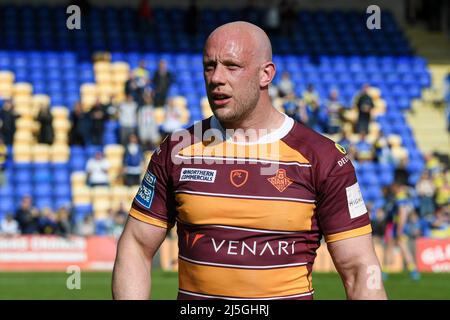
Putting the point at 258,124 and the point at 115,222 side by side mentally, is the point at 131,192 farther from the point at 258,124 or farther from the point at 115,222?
the point at 258,124

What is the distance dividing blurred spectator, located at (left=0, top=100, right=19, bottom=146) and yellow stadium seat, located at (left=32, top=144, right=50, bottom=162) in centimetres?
76

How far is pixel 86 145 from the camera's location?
26.0 m

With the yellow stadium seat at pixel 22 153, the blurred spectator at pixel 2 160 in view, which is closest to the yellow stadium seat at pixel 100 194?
the yellow stadium seat at pixel 22 153

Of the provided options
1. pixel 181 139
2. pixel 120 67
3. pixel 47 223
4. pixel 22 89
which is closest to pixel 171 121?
pixel 120 67

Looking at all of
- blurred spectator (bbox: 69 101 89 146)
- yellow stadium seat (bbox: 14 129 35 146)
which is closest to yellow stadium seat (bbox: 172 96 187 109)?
blurred spectator (bbox: 69 101 89 146)

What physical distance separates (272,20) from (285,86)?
4.74m

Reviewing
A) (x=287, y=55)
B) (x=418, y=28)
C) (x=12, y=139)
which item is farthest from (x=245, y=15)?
(x=12, y=139)

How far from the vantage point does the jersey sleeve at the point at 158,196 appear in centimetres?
457

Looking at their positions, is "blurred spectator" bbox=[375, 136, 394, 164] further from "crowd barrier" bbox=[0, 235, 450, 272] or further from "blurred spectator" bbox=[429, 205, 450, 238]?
"crowd barrier" bbox=[0, 235, 450, 272]

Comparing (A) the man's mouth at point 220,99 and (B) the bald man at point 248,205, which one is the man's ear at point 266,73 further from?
(A) the man's mouth at point 220,99

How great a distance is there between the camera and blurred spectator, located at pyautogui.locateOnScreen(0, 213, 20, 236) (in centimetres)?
2219

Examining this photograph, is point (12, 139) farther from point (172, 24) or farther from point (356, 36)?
point (356, 36)

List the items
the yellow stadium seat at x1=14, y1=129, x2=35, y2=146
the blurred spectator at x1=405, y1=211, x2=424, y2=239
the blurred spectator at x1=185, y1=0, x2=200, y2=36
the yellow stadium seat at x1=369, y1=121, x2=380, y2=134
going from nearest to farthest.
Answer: the blurred spectator at x1=405, y1=211, x2=424, y2=239 < the yellow stadium seat at x1=14, y1=129, x2=35, y2=146 < the yellow stadium seat at x1=369, y1=121, x2=380, y2=134 < the blurred spectator at x1=185, y1=0, x2=200, y2=36
